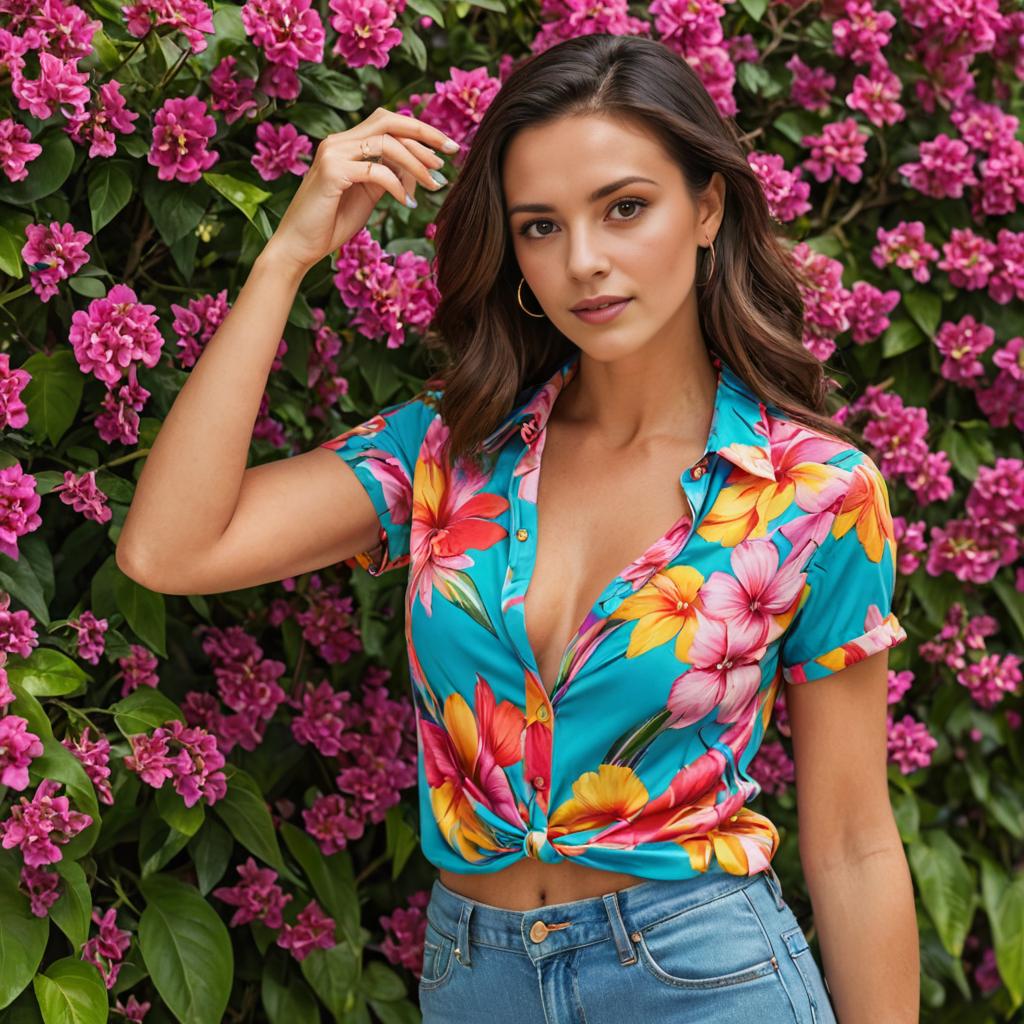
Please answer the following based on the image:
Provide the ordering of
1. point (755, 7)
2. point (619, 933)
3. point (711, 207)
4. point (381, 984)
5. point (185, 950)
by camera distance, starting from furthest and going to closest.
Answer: point (755, 7) < point (381, 984) < point (185, 950) < point (711, 207) < point (619, 933)

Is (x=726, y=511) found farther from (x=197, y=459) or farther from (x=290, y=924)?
(x=290, y=924)

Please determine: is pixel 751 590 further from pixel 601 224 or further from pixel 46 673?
pixel 46 673

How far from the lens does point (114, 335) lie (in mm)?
1839

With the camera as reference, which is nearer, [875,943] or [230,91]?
[875,943]

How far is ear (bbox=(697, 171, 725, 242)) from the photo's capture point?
6.07ft

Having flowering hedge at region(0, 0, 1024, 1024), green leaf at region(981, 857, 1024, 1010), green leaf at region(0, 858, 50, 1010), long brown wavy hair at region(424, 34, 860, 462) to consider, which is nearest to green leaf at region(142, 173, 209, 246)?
flowering hedge at region(0, 0, 1024, 1024)

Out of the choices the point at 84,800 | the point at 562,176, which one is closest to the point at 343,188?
the point at 562,176

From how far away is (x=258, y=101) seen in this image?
77.3 inches

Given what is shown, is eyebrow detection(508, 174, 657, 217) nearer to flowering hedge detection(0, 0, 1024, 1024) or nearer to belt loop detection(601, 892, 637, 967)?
flowering hedge detection(0, 0, 1024, 1024)

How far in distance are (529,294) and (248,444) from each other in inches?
16.6

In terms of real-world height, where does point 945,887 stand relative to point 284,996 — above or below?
below

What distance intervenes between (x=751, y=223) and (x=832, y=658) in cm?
55

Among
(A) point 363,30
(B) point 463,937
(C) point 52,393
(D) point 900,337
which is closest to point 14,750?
(C) point 52,393

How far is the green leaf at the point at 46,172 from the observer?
6.04ft
